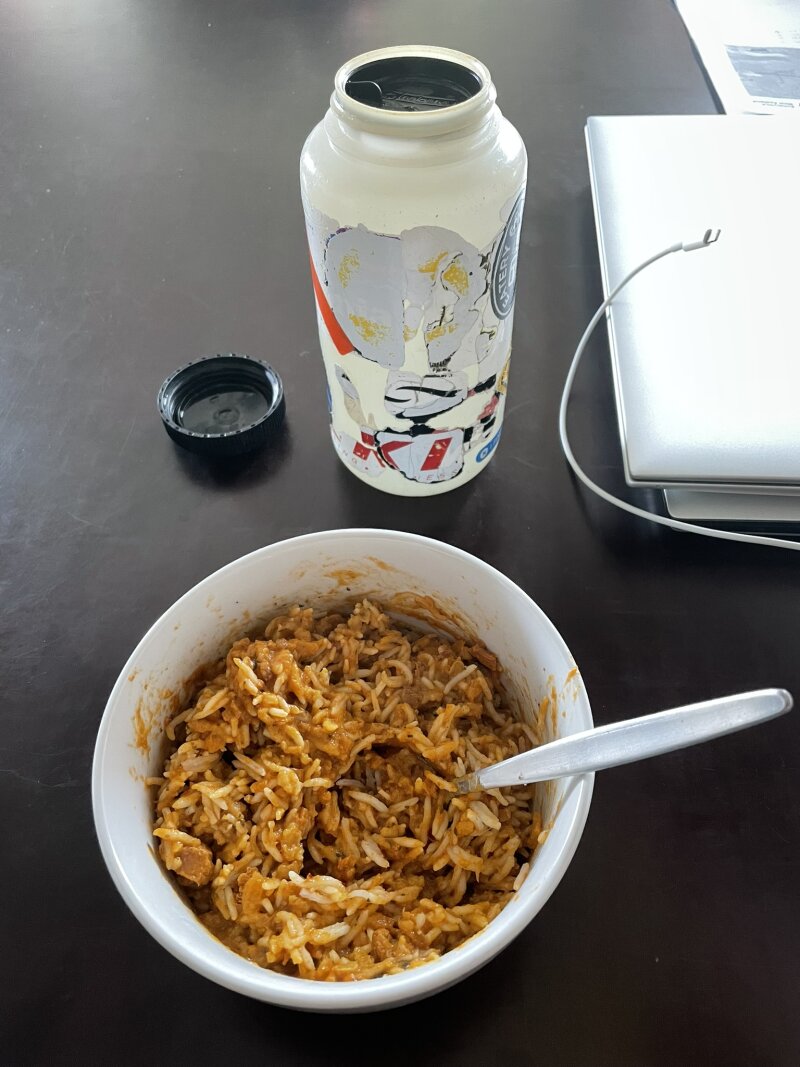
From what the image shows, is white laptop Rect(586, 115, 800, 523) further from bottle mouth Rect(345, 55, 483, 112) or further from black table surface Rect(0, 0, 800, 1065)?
bottle mouth Rect(345, 55, 483, 112)

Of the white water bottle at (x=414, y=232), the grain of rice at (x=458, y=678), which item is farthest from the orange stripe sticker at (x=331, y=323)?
the grain of rice at (x=458, y=678)

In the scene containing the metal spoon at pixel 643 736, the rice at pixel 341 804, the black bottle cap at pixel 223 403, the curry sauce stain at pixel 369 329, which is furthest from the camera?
the black bottle cap at pixel 223 403

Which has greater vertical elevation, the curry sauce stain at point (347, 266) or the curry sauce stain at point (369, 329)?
the curry sauce stain at point (347, 266)

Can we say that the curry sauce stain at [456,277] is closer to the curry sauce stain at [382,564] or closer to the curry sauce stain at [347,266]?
the curry sauce stain at [347,266]

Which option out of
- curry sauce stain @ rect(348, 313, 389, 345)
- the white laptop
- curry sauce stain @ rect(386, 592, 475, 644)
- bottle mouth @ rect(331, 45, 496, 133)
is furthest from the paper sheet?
curry sauce stain @ rect(386, 592, 475, 644)

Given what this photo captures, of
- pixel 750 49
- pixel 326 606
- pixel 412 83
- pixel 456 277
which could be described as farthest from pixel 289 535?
pixel 750 49

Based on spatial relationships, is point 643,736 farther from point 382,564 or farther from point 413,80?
point 413,80

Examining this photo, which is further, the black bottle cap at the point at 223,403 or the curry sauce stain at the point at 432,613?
the black bottle cap at the point at 223,403

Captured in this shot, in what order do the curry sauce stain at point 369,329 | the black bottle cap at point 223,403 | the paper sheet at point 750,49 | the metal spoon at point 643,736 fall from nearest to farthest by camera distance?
the metal spoon at point 643,736 < the curry sauce stain at point 369,329 < the black bottle cap at point 223,403 < the paper sheet at point 750,49
